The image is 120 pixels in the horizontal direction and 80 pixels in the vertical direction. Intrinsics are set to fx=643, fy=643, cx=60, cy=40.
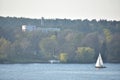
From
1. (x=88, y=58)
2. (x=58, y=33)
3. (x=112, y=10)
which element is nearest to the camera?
(x=112, y=10)

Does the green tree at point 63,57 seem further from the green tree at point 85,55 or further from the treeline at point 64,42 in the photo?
the green tree at point 85,55

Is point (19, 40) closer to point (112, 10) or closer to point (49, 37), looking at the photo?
point (49, 37)

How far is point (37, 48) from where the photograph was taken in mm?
→ 41188

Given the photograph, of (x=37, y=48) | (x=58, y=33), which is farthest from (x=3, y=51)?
(x=58, y=33)

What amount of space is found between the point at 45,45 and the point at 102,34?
4.30m

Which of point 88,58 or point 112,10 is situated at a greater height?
point 112,10

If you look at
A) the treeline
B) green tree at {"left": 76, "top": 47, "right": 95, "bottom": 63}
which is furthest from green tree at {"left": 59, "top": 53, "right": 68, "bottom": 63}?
green tree at {"left": 76, "top": 47, "right": 95, "bottom": 63}

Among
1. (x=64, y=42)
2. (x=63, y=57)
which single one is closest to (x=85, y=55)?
(x=63, y=57)

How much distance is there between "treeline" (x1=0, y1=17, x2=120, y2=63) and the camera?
38719 mm

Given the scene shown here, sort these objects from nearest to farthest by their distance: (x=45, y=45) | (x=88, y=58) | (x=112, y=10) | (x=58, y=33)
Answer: (x=112, y=10) → (x=88, y=58) → (x=45, y=45) → (x=58, y=33)

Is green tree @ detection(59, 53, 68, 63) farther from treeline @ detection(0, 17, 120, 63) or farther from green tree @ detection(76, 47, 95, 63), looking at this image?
green tree @ detection(76, 47, 95, 63)

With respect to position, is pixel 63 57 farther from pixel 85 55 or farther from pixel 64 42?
pixel 64 42

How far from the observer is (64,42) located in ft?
137

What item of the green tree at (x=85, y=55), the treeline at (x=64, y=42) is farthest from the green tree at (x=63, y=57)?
the green tree at (x=85, y=55)
